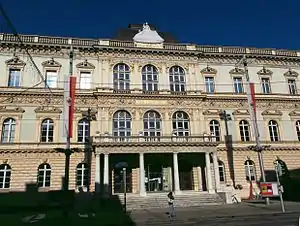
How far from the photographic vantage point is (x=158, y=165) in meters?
29.3

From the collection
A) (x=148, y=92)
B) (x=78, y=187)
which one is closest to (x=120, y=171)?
(x=78, y=187)

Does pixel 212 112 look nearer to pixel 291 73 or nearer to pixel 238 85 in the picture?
pixel 238 85

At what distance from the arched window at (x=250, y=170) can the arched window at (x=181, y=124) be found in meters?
7.46

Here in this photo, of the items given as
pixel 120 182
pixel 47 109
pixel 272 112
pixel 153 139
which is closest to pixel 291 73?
pixel 272 112

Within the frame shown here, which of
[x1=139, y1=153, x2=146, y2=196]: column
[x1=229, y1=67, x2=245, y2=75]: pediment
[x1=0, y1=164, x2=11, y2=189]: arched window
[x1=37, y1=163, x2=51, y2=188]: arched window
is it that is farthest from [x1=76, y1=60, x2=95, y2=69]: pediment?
[x1=229, y1=67, x2=245, y2=75]: pediment

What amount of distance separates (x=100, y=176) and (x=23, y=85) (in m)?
12.5

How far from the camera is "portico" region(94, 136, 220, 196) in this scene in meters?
26.1

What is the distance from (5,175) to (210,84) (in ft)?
78.0

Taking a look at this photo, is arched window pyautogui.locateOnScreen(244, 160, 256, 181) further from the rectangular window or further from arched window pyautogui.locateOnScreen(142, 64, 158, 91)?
the rectangular window

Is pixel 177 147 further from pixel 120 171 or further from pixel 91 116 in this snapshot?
pixel 91 116

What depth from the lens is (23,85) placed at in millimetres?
28828

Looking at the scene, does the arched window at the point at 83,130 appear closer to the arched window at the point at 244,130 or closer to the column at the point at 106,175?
the column at the point at 106,175

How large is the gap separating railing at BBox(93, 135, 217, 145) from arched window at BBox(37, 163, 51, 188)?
5.58m

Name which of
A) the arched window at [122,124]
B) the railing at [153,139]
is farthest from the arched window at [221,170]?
the arched window at [122,124]
